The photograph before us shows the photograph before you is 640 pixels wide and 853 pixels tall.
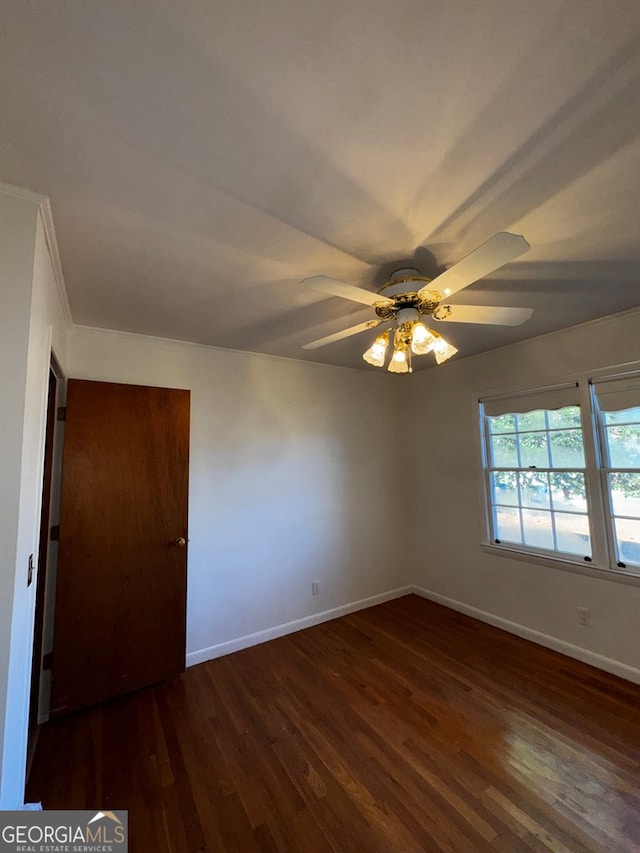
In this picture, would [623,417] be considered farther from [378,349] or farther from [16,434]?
[16,434]

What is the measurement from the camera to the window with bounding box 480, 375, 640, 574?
8.11ft

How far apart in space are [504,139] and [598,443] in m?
2.39

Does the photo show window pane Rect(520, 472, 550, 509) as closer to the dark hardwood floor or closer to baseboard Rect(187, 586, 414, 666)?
the dark hardwood floor

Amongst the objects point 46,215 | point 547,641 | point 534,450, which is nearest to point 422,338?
point 46,215

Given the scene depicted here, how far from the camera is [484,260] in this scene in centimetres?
119

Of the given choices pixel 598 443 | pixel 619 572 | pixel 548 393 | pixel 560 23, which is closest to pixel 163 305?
pixel 560 23

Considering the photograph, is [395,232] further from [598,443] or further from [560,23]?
[598,443]

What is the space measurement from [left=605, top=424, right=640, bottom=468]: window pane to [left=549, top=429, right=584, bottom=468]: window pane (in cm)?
18

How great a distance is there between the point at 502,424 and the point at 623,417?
89 centimetres

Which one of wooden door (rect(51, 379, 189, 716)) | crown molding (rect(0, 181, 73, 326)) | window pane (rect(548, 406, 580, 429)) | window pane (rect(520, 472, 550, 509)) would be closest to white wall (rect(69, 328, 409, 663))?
wooden door (rect(51, 379, 189, 716))

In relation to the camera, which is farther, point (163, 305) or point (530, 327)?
point (530, 327)

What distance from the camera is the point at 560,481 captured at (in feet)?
9.27

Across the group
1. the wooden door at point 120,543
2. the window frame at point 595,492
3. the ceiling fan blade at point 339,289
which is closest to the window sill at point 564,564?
the window frame at point 595,492

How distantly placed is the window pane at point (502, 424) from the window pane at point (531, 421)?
0.20ft
